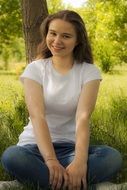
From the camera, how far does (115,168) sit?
133 inches

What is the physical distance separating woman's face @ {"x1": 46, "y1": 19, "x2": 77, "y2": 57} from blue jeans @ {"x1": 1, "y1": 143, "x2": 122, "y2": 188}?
0.73 metres

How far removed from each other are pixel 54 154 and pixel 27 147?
0.29 metres

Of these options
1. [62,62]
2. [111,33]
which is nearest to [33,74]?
[62,62]

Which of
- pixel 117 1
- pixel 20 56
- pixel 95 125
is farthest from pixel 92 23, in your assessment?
pixel 95 125

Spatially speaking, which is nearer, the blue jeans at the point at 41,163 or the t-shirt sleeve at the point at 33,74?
the blue jeans at the point at 41,163

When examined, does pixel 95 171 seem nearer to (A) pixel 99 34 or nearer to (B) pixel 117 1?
(B) pixel 117 1

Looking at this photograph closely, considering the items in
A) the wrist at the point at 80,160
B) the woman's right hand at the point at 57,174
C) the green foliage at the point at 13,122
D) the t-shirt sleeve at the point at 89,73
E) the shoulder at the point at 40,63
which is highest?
the shoulder at the point at 40,63

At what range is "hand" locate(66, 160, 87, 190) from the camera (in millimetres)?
3092

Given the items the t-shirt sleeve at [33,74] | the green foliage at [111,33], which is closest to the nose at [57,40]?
the t-shirt sleeve at [33,74]

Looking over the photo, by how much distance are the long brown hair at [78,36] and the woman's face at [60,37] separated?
4 centimetres

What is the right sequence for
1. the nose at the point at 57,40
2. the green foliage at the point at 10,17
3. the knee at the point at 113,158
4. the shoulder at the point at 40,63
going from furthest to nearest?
the green foliage at the point at 10,17, the shoulder at the point at 40,63, the nose at the point at 57,40, the knee at the point at 113,158

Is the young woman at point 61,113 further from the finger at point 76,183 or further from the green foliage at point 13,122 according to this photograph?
the green foliage at point 13,122

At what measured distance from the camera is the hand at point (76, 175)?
→ 3.09m

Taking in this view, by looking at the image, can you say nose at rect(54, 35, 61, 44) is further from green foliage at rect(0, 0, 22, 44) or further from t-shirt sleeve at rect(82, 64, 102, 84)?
green foliage at rect(0, 0, 22, 44)
